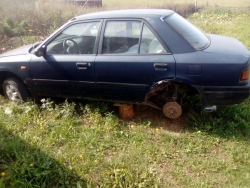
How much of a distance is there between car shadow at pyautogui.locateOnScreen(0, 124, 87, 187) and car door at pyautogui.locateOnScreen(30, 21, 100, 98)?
3.65ft

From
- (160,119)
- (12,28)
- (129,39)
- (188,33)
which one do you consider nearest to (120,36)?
(129,39)

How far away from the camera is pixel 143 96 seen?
3.64 m

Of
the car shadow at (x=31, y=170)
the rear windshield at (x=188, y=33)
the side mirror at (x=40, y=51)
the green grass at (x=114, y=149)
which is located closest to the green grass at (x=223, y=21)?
the rear windshield at (x=188, y=33)

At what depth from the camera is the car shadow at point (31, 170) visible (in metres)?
2.90

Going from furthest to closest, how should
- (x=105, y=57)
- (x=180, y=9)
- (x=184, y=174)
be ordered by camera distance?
(x=180, y=9) < (x=105, y=57) < (x=184, y=174)

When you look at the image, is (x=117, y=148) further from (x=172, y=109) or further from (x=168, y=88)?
(x=168, y=88)

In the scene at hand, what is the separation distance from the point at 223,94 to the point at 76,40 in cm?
238

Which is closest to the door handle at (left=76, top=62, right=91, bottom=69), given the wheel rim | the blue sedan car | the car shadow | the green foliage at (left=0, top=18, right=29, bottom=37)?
the blue sedan car

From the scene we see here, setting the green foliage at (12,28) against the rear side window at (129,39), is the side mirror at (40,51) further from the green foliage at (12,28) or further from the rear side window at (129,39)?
the green foliage at (12,28)

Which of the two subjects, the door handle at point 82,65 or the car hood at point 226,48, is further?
the door handle at point 82,65

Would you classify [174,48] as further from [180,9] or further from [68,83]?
[180,9]

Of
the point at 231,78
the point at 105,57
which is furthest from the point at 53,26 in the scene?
the point at 231,78

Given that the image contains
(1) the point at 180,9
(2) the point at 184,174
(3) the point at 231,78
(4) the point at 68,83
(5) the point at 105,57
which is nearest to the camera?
(2) the point at 184,174

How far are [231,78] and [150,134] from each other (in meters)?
1.38
